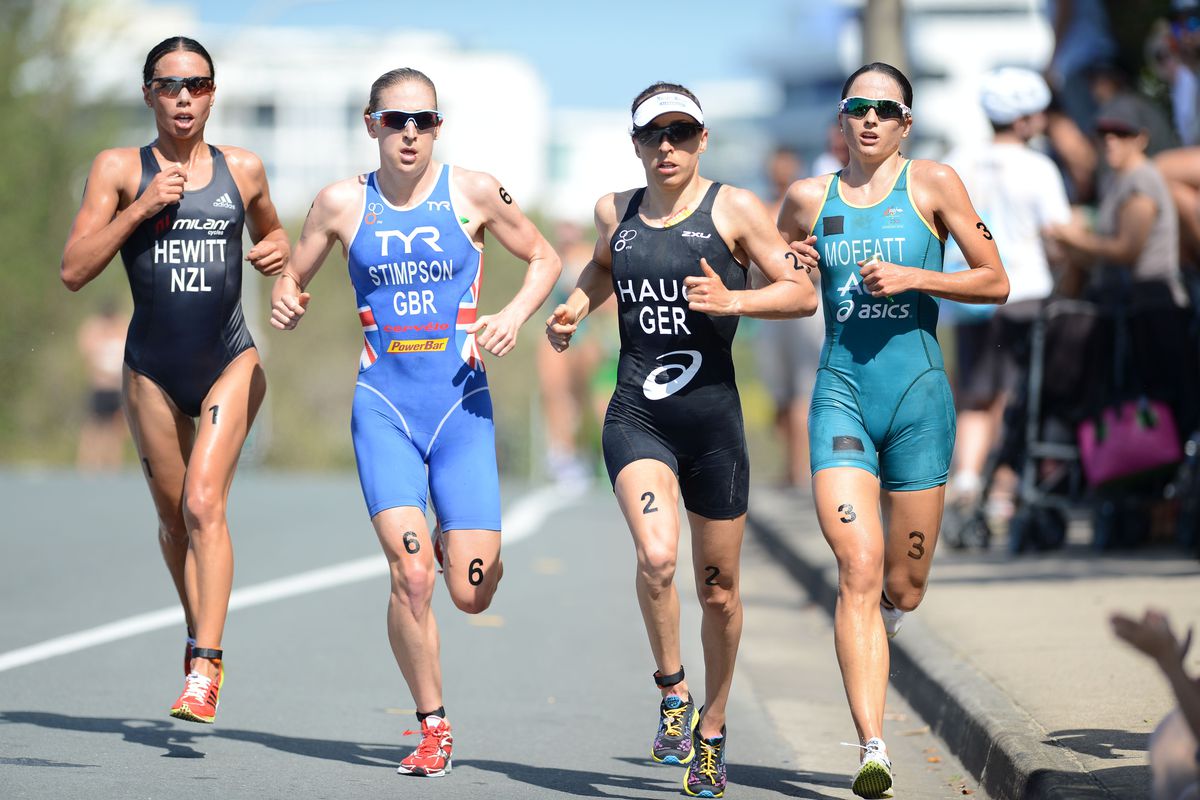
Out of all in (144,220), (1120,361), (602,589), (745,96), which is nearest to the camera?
(144,220)

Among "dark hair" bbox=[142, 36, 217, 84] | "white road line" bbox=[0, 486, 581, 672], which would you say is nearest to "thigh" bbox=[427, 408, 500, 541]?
"dark hair" bbox=[142, 36, 217, 84]

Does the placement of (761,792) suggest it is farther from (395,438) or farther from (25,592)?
(25,592)

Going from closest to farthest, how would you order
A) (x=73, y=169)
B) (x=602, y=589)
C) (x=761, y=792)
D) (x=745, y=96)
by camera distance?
(x=761, y=792) → (x=602, y=589) → (x=73, y=169) → (x=745, y=96)

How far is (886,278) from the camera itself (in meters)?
6.82

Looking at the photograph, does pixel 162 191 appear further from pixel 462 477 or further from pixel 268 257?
pixel 462 477

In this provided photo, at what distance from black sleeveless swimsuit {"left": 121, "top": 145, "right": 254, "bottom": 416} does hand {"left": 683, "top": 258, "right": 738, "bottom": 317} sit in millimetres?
2127

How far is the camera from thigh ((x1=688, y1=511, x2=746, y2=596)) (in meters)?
7.09

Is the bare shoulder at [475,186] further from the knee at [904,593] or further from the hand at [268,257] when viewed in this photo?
the knee at [904,593]

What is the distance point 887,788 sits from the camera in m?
6.43

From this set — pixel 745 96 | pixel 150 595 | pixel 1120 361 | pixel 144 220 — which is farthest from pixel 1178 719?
pixel 745 96

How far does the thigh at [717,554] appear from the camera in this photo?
7.09 meters

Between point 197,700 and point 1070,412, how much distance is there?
698 centimetres

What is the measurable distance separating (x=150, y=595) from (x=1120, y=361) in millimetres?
6058

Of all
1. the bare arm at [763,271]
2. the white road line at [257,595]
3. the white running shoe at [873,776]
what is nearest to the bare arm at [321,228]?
the bare arm at [763,271]
